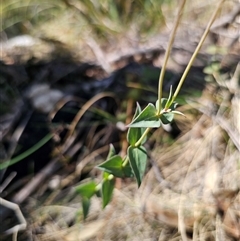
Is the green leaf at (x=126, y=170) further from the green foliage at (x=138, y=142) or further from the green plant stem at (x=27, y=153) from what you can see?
the green plant stem at (x=27, y=153)

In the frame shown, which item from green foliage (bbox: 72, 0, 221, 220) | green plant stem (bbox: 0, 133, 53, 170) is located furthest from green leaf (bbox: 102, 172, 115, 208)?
green plant stem (bbox: 0, 133, 53, 170)

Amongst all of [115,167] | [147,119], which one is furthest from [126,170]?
[147,119]

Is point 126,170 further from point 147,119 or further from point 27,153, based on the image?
point 27,153

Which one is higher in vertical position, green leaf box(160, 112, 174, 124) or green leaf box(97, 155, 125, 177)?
green leaf box(160, 112, 174, 124)

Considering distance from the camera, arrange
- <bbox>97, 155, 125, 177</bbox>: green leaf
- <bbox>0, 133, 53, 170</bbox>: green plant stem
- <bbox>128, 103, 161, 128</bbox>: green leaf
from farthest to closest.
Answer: <bbox>0, 133, 53, 170</bbox>: green plant stem → <bbox>97, 155, 125, 177</bbox>: green leaf → <bbox>128, 103, 161, 128</bbox>: green leaf

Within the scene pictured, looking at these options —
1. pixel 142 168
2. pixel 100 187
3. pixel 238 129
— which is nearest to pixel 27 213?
pixel 100 187

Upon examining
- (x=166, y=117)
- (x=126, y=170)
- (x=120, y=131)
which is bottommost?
(x=120, y=131)

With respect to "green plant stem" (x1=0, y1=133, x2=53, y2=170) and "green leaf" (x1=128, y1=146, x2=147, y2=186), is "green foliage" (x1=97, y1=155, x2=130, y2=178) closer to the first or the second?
"green leaf" (x1=128, y1=146, x2=147, y2=186)
